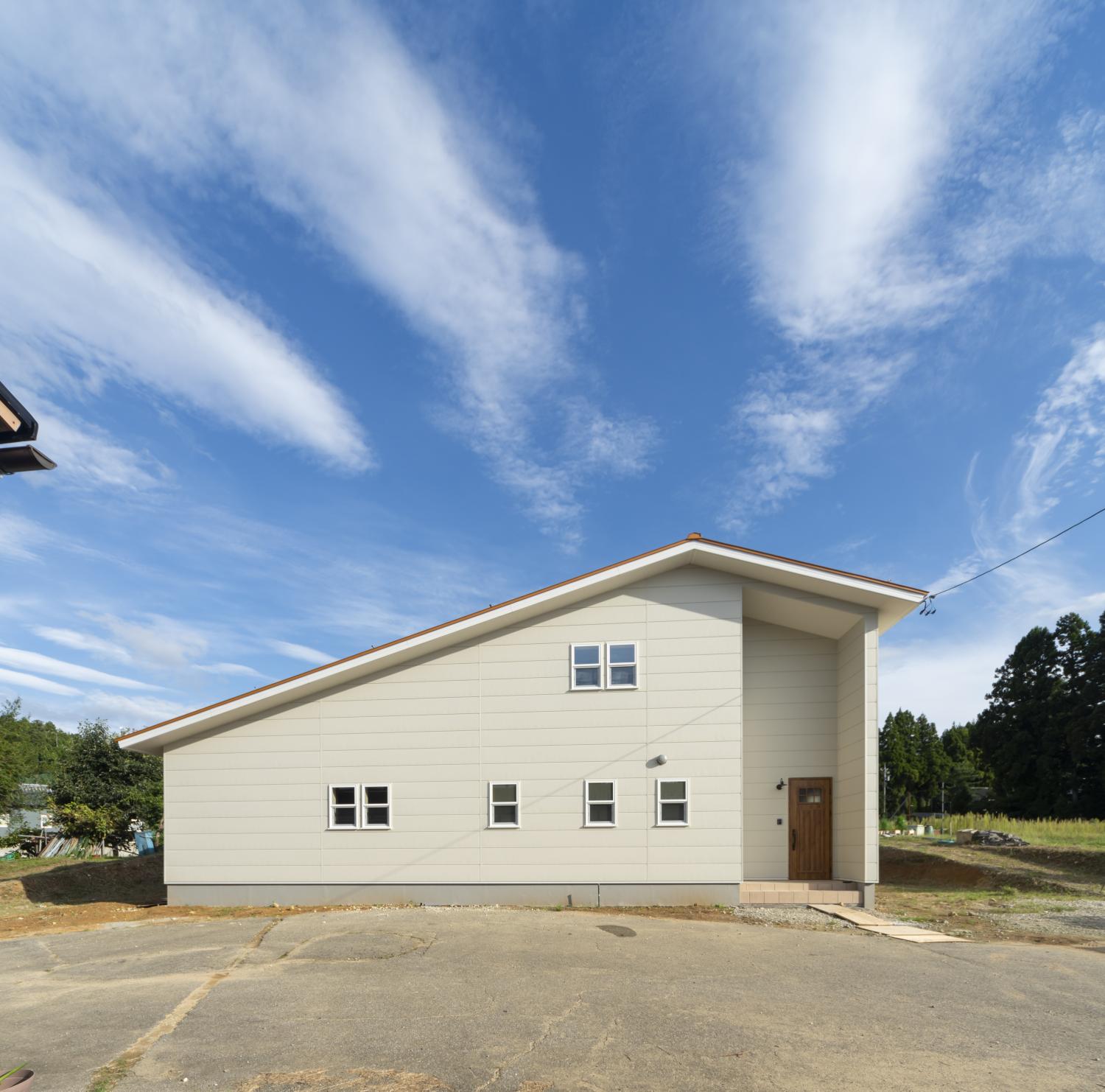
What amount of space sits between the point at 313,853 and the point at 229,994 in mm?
7048

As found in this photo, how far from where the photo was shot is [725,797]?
14594 mm

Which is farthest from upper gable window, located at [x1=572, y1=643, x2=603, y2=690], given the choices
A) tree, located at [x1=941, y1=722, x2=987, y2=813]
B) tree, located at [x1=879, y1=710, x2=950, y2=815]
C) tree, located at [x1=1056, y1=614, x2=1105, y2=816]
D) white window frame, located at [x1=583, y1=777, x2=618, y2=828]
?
tree, located at [x1=879, y1=710, x2=950, y2=815]

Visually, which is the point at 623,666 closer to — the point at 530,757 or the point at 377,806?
the point at 530,757

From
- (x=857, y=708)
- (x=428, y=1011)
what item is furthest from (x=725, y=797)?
(x=428, y=1011)

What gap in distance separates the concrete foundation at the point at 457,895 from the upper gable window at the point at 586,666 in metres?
3.53

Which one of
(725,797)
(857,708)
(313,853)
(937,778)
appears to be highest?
(857,708)

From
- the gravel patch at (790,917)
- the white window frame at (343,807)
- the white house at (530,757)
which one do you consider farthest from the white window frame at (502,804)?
the gravel patch at (790,917)

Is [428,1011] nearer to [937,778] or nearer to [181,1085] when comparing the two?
[181,1085]

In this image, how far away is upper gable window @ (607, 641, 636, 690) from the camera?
15094mm

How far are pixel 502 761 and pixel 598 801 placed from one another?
6.24ft

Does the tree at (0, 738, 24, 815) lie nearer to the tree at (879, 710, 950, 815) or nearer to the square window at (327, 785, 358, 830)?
the square window at (327, 785, 358, 830)

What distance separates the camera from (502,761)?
15000 millimetres

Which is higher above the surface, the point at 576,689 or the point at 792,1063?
the point at 576,689

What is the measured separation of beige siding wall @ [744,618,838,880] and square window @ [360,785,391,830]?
7087 mm
